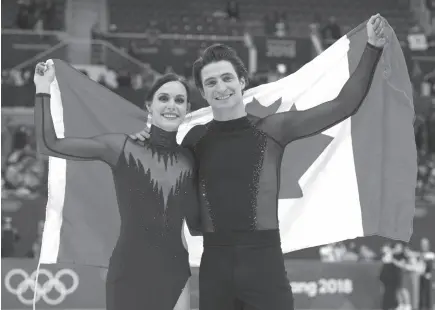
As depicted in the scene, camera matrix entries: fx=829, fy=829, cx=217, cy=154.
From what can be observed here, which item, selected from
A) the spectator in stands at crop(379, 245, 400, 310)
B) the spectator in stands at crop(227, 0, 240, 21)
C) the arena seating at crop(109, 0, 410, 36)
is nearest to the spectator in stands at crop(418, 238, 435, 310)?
the spectator in stands at crop(379, 245, 400, 310)

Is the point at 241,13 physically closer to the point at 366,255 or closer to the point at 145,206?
the point at 366,255

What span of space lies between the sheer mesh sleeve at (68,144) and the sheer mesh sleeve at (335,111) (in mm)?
874

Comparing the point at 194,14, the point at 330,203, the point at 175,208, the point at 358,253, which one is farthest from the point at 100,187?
the point at 194,14

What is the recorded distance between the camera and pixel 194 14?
2170 cm

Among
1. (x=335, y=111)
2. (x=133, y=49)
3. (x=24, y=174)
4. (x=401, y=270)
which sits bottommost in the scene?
(x=401, y=270)

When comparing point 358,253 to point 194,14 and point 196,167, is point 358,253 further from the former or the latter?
point 196,167

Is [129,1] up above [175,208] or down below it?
above

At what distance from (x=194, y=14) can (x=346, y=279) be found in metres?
10.1

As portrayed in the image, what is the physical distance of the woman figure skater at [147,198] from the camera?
4508 millimetres

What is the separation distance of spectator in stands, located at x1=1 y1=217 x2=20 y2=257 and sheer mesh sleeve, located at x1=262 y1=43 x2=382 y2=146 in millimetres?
9809

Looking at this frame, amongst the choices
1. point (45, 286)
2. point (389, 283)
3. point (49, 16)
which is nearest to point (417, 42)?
point (389, 283)

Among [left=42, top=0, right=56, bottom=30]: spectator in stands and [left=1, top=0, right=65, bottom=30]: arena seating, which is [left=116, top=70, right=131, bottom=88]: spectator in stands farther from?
[left=1, top=0, right=65, bottom=30]: arena seating

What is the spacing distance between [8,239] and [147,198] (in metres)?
9.87

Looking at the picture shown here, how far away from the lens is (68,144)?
15.2ft
